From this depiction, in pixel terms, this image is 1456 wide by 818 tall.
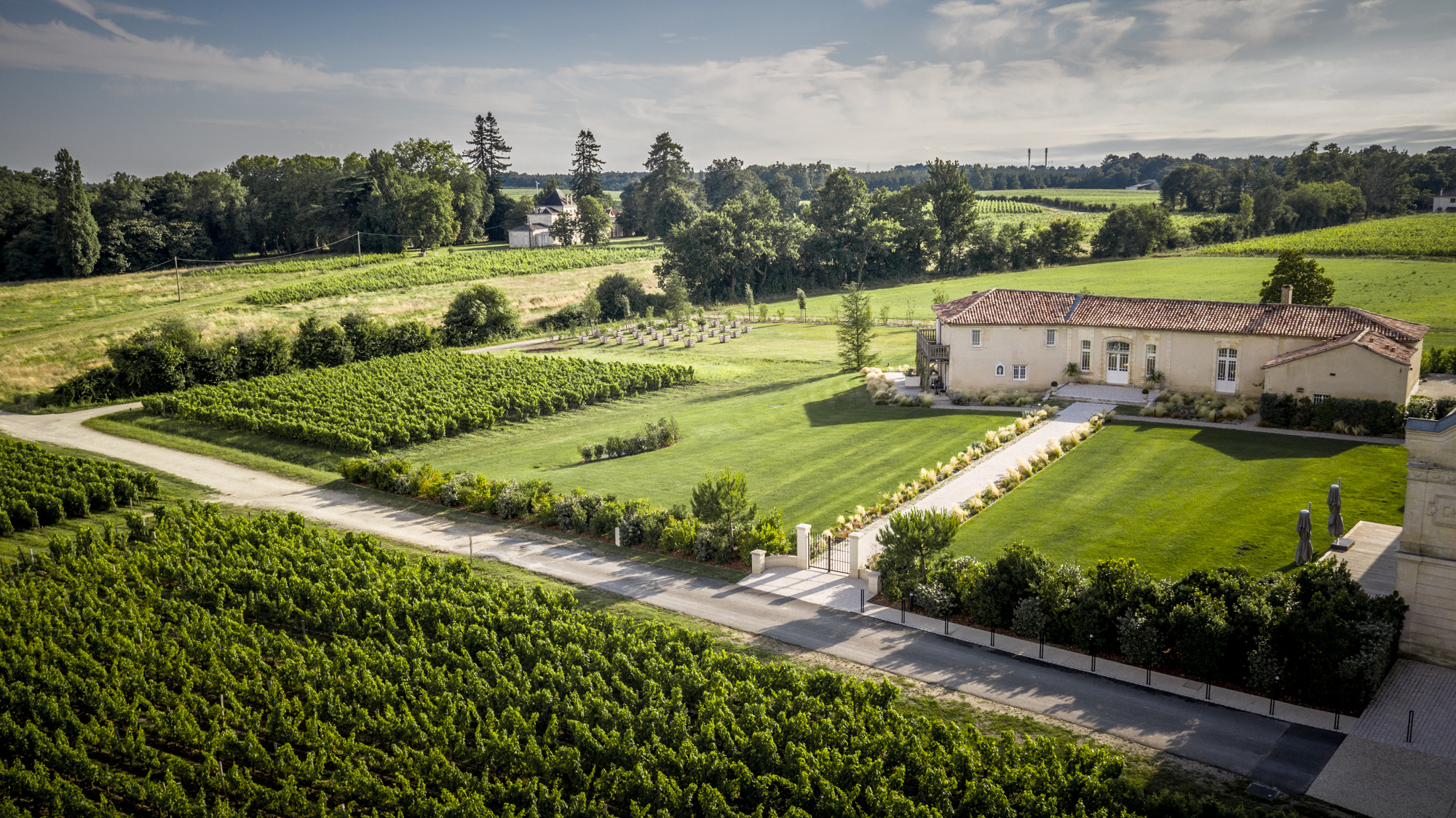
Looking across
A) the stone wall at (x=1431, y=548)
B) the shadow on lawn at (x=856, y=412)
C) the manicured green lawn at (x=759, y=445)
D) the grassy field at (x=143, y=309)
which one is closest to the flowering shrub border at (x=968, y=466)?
the manicured green lawn at (x=759, y=445)

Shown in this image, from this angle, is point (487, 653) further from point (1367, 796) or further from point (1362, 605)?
point (1362, 605)

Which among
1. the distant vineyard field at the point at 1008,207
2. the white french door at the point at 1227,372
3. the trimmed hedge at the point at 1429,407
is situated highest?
the distant vineyard field at the point at 1008,207

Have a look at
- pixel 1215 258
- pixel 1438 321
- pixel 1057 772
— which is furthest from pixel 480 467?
pixel 1215 258

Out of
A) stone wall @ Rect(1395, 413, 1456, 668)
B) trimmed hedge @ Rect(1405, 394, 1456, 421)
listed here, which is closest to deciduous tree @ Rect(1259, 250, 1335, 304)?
trimmed hedge @ Rect(1405, 394, 1456, 421)

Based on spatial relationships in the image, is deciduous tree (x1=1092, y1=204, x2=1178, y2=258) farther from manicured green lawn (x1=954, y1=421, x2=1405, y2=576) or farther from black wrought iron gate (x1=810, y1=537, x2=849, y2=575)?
black wrought iron gate (x1=810, y1=537, x2=849, y2=575)

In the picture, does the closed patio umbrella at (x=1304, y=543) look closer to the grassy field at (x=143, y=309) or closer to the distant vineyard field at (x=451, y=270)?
the grassy field at (x=143, y=309)

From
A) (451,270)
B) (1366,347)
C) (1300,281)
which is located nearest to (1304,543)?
(1366,347)
